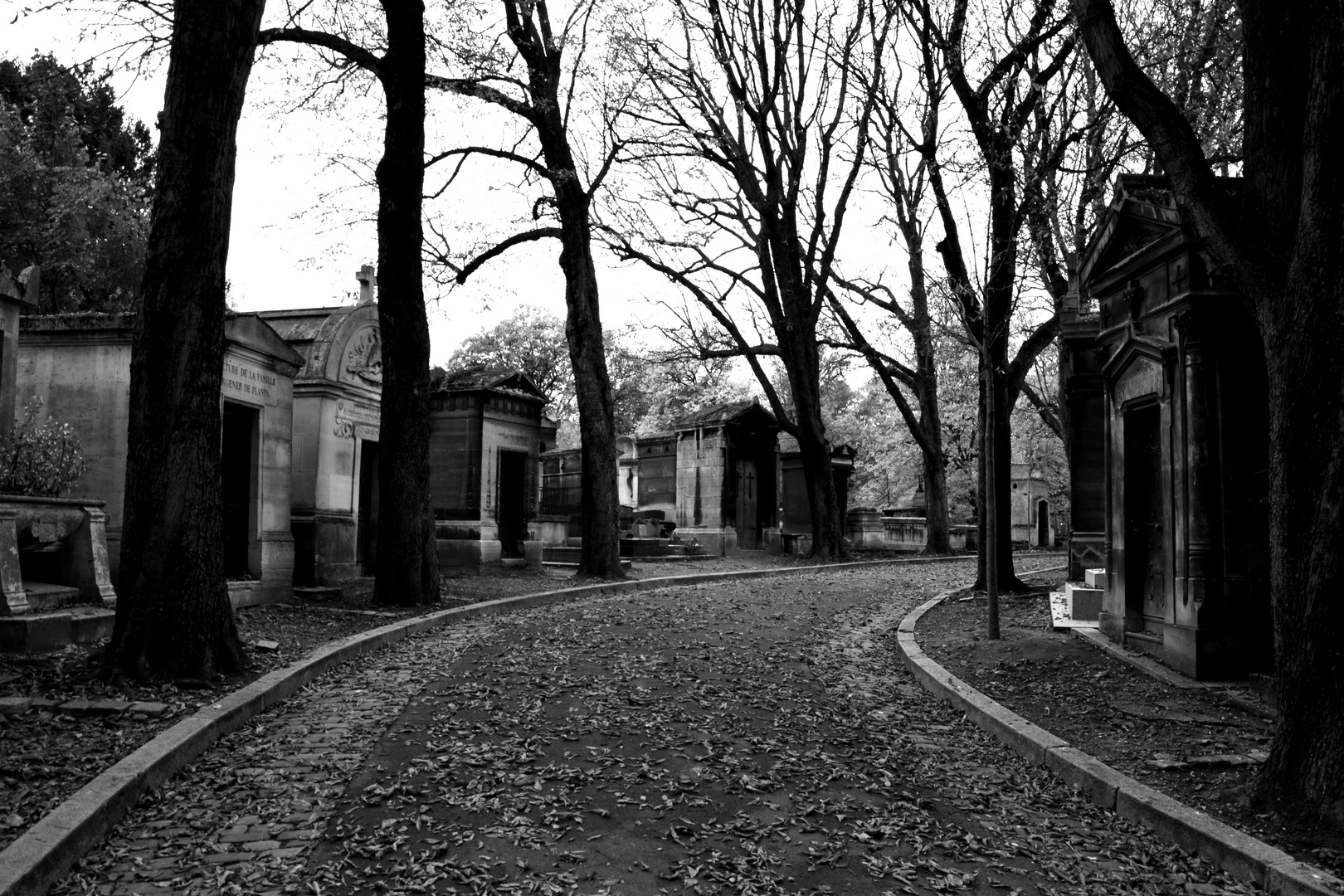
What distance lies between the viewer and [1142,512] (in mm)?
9320

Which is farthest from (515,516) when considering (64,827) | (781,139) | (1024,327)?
(64,827)

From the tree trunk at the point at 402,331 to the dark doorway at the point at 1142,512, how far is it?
8.20 metres

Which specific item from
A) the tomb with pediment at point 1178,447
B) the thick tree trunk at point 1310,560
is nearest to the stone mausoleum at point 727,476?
the tomb with pediment at point 1178,447

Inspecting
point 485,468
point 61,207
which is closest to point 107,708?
point 485,468

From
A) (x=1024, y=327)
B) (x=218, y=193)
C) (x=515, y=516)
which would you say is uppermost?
(x=1024, y=327)

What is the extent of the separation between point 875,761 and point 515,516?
608 inches

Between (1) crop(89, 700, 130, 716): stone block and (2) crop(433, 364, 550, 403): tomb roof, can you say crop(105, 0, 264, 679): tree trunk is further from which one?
(2) crop(433, 364, 550, 403): tomb roof

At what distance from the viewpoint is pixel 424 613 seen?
11305 millimetres

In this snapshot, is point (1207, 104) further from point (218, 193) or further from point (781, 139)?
point (781, 139)

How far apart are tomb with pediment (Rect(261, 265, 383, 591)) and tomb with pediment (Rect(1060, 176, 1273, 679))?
9.25m

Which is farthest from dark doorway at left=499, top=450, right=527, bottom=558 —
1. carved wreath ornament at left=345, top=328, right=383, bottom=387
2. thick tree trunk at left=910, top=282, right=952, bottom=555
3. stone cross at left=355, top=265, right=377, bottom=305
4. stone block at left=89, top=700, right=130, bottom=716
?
stone block at left=89, top=700, right=130, bottom=716

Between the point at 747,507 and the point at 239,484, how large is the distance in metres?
16.8

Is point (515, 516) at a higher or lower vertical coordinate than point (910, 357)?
lower

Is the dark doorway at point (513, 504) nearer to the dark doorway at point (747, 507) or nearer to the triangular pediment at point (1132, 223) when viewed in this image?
the dark doorway at point (747, 507)
